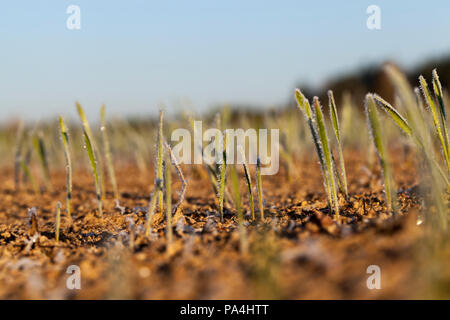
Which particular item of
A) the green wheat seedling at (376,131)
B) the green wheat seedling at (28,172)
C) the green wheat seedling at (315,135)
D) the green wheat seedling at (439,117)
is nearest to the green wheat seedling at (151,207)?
the green wheat seedling at (315,135)

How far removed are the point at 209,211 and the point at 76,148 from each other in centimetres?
397

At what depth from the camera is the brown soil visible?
76cm

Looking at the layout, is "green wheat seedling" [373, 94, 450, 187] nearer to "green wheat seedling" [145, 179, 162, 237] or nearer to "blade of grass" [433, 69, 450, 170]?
"blade of grass" [433, 69, 450, 170]

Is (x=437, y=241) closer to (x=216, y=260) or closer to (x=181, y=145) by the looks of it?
(x=216, y=260)

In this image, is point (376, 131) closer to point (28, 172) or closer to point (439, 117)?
point (439, 117)

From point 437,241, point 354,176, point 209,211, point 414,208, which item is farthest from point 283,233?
point 354,176

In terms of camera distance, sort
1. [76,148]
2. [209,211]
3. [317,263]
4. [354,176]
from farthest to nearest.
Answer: [76,148], [354,176], [209,211], [317,263]

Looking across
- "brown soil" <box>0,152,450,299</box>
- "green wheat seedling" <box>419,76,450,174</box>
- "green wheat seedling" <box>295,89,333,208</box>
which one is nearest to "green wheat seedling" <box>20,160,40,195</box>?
"brown soil" <box>0,152,450,299</box>

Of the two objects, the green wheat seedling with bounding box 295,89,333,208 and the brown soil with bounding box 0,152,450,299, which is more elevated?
the green wheat seedling with bounding box 295,89,333,208

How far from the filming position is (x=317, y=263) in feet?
2.73

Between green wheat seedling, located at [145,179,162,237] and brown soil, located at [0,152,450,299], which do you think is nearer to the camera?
brown soil, located at [0,152,450,299]

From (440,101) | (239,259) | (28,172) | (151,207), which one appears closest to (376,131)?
(440,101)

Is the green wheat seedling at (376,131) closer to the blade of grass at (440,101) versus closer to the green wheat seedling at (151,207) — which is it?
the blade of grass at (440,101)

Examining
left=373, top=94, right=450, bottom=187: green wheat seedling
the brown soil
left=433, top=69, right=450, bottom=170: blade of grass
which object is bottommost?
the brown soil
